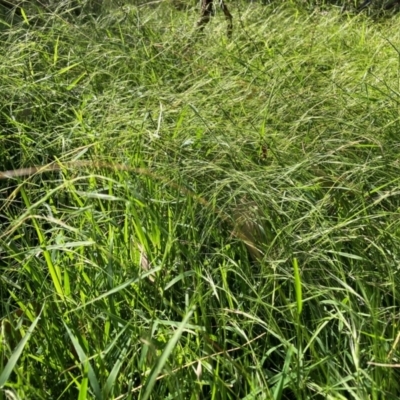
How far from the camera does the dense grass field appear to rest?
955mm

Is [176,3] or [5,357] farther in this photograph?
[176,3]

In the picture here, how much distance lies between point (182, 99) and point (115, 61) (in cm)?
49

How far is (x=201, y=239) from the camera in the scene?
1.17 metres

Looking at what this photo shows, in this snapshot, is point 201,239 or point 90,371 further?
point 201,239

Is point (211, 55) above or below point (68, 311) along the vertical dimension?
below

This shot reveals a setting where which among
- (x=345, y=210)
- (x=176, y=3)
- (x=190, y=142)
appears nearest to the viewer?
(x=345, y=210)

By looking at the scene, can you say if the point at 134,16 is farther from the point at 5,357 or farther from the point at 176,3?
the point at 5,357

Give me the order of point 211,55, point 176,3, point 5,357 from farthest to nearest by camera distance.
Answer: point 176,3 → point 211,55 → point 5,357

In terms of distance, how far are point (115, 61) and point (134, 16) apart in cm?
65

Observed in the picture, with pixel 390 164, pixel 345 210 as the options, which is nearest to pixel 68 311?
pixel 345 210

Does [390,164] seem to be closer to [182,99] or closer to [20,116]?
[182,99]

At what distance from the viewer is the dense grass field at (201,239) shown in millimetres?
955

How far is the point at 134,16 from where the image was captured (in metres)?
2.72

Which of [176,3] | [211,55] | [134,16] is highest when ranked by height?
[211,55]
